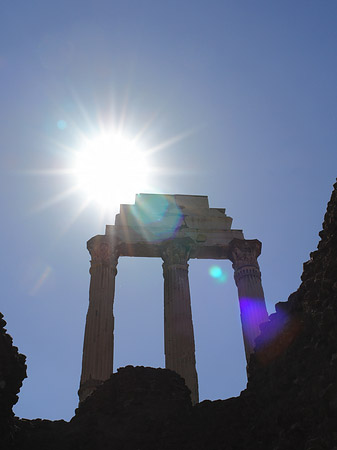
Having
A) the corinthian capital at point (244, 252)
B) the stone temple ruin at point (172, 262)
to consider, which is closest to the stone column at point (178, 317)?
the stone temple ruin at point (172, 262)

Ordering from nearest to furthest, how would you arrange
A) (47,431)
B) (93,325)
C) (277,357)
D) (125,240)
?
(277,357), (47,431), (93,325), (125,240)

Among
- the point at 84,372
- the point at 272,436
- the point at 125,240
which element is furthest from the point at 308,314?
the point at 125,240

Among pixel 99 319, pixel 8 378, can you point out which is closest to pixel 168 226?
pixel 99 319

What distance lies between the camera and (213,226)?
89.4 feet

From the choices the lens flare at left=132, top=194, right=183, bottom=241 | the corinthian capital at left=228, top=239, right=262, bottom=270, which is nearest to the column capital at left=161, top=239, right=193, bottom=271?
the lens flare at left=132, top=194, right=183, bottom=241

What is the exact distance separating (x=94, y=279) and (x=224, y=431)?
15.2 meters

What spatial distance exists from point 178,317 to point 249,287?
4110 mm

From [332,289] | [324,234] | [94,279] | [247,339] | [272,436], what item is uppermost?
[94,279]

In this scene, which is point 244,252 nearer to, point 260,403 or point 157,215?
point 157,215

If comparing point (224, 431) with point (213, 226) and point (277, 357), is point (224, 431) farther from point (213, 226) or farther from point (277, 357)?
point (213, 226)

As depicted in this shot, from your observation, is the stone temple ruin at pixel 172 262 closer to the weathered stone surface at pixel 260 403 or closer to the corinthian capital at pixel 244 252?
the corinthian capital at pixel 244 252

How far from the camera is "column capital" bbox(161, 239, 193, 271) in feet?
81.6

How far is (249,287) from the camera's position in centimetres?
2458

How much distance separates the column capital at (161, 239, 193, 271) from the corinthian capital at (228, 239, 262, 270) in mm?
2243
